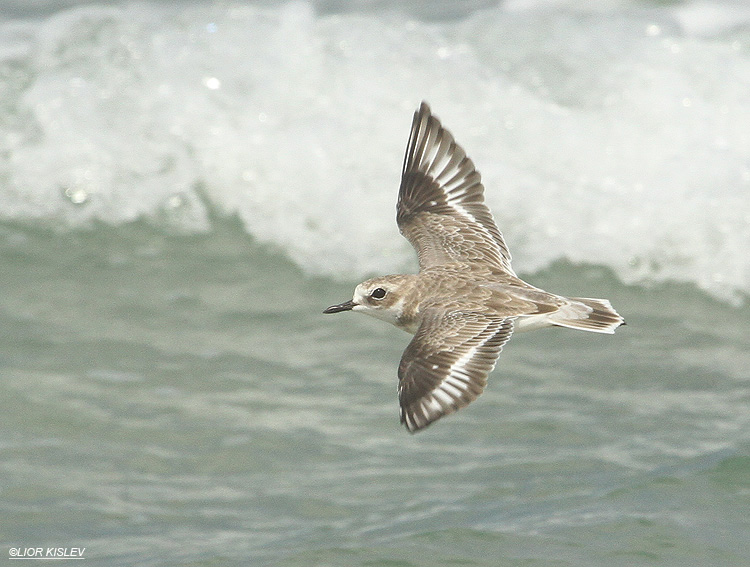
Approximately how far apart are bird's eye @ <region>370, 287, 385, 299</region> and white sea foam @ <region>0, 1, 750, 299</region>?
298cm

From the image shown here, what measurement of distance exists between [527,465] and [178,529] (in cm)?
189

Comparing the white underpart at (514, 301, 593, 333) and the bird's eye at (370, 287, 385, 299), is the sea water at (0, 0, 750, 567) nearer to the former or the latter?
the white underpart at (514, 301, 593, 333)

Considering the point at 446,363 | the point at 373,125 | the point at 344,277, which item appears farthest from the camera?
the point at 373,125

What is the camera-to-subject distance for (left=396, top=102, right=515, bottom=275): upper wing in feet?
19.8

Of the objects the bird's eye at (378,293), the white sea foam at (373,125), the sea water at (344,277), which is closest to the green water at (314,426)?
the sea water at (344,277)

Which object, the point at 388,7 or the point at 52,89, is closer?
the point at 52,89

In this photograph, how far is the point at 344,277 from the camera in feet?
27.5

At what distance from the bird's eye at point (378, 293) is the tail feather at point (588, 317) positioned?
787 millimetres

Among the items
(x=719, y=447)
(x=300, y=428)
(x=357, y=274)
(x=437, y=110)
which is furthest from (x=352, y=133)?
(x=719, y=447)

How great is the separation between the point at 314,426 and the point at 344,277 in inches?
71.9

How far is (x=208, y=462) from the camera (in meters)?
6.48

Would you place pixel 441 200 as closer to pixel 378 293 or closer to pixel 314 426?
pixel 378 293

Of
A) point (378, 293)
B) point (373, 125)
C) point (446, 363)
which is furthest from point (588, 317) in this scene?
point (373, 125)

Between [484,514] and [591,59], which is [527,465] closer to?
[484,514]
